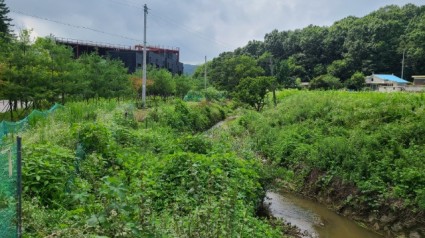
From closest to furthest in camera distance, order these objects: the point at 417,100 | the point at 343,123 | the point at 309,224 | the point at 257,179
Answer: the point at 257,179
the point at 309,224
the point at 417,100
the point at 343,123

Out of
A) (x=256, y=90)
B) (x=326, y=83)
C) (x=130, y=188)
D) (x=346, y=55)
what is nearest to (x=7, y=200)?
(x=130, y=188)

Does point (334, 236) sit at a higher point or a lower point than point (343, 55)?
lower

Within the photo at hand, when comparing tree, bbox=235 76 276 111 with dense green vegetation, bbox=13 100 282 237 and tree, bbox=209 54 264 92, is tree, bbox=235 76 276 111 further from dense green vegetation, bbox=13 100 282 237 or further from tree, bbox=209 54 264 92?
tree, bbox=209 54 264 92

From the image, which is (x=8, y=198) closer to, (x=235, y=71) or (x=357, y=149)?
(x=357, y=149)

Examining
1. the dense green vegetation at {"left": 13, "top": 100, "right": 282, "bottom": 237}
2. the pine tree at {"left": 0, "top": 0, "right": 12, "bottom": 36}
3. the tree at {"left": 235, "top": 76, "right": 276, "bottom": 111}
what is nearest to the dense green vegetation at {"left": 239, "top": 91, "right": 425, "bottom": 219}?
the dense green vegetation at {"left": 13, "top": 100, "right": 282, "bottom": 237}

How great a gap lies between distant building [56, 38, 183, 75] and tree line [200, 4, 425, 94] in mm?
6341

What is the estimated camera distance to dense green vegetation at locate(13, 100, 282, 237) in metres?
3.73

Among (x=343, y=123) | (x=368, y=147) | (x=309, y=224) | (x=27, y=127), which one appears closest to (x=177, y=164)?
(x=309, y=224)

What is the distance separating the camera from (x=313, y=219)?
11.2m

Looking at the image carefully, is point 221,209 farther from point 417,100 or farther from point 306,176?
point 417,100

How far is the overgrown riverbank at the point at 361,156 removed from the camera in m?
10.7

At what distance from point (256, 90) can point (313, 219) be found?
18105 millimetres

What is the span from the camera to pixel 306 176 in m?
14.2

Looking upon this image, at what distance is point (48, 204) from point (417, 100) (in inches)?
622
